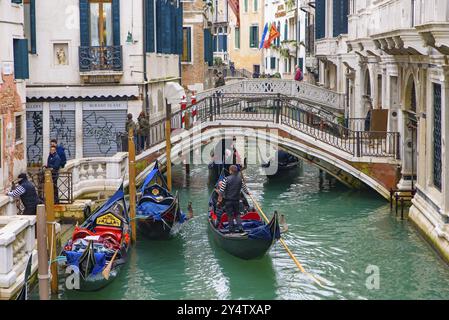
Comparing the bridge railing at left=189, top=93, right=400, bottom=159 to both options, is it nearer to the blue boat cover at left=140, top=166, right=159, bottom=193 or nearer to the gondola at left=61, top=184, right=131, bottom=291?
the blue boat cover at left=140, top=166, right=159, bottom=193

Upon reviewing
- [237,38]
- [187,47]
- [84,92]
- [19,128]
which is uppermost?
[237,38]

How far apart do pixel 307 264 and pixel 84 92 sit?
737 centimetres

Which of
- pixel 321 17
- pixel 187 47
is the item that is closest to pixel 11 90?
pixel 321 17

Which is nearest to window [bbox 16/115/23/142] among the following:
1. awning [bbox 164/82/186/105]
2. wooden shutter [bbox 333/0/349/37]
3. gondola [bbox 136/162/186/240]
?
gondola [bbox 136/162/186/240]

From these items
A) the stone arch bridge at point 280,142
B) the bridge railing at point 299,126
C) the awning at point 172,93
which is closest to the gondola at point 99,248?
the stone arch bridge at point 280,142

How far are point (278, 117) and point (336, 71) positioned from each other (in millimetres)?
7236

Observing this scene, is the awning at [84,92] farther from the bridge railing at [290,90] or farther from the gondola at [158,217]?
the bridge railing at [290,90]

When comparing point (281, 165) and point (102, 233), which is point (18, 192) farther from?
point (281, 165)

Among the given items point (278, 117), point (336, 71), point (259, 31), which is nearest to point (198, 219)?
point (278, 117)

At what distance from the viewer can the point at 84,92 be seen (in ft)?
60.6

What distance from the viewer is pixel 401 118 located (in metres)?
16.6

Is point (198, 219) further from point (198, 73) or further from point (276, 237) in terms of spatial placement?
point (198, 73)

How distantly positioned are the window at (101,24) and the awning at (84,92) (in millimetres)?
891

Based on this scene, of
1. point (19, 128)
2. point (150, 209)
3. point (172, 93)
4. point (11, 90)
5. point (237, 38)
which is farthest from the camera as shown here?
point (237, 38)
